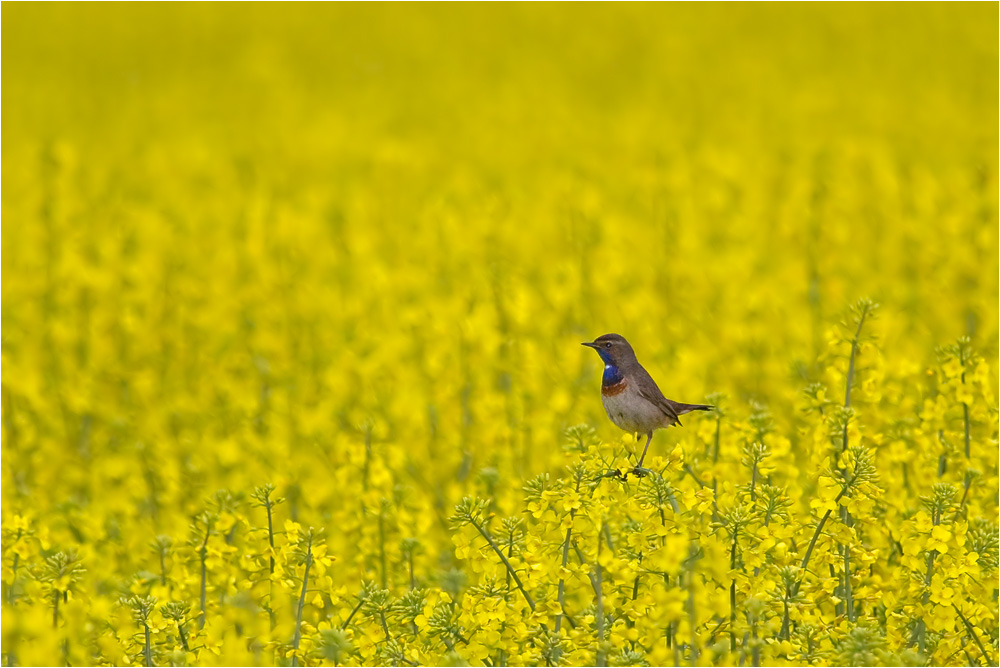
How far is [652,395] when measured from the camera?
4.21 metres

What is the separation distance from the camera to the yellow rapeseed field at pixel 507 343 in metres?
3.72

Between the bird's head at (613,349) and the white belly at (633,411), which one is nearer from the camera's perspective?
the white belly at (633,411)

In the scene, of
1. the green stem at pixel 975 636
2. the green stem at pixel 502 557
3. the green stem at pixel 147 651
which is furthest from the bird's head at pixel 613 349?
the green stem at pixel 147 651

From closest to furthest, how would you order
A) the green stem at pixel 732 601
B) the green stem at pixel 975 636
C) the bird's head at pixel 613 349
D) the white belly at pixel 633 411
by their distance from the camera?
the green stem at pixel 732 601
the green stem at pixel 975 636
the white belly at pixel 633 411
the bird's head at pixel 613 349

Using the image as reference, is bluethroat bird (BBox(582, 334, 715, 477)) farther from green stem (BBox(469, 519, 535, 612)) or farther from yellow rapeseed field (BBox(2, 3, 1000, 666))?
green stem (BBox(469, 519, 535, 612))

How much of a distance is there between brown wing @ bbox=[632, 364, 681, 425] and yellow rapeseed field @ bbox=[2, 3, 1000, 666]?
0.15 metres

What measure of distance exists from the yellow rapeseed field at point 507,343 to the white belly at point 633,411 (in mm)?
131

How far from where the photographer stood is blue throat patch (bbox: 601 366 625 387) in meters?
4.20

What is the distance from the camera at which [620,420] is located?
4.19 meters

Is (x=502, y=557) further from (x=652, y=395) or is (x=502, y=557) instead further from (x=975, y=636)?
(x=975, y=636)

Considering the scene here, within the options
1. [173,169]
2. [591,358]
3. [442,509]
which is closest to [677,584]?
[442,509]

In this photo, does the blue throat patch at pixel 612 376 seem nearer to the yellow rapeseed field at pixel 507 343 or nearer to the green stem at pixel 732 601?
the yellow rapeseed field at pixel 507 343

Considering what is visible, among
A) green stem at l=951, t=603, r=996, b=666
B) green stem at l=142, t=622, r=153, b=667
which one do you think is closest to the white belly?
green stem at l=951, t=603, r=996, b=666

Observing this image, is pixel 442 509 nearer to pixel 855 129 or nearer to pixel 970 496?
pixel 970 496
